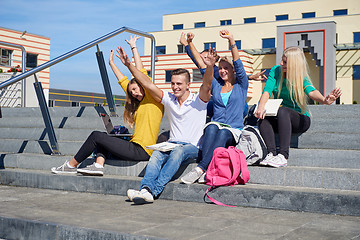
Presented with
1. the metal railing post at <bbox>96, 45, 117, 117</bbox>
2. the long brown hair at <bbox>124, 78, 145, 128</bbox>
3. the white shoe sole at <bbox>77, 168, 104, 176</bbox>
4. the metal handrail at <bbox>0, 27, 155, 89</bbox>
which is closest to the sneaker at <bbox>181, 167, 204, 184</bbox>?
the white shoe sole at <bbox>77, 168, 104, 176</bbox>

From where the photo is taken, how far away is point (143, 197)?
4.41 m

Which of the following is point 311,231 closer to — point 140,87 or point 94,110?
point 140,87

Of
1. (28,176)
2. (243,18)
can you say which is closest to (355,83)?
(243,18)

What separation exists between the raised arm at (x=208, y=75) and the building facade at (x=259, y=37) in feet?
58.5

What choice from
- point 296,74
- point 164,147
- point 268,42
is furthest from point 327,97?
point 268,42

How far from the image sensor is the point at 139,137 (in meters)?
5.38

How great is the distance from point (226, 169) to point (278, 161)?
61cm

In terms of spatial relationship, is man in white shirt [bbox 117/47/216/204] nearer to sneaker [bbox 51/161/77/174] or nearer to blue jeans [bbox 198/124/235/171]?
blue jeans [bbox 198/124/235/171]

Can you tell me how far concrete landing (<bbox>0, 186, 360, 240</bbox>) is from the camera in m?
3.20

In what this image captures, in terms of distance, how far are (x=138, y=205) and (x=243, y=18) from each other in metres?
39.7

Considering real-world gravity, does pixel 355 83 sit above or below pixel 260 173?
above

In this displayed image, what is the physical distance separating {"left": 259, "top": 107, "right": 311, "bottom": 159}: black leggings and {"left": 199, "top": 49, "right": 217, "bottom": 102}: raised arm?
0.68 metres

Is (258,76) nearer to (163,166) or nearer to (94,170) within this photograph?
(163,166)

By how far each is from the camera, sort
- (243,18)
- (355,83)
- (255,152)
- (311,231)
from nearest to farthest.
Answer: (311,231), (255,152), (355,83), (243,18)
